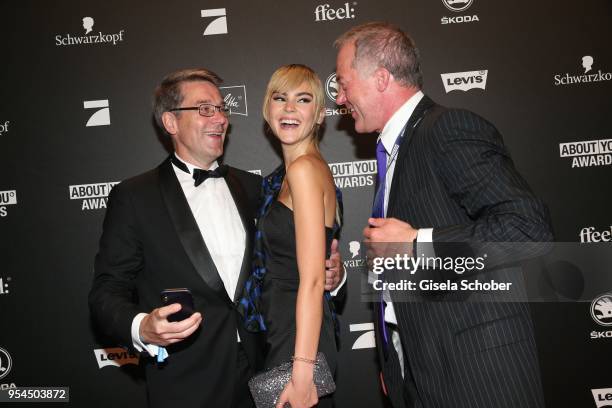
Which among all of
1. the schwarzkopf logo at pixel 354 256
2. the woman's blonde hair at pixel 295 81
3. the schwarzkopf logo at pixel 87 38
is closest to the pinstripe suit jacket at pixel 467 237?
the woman's blonde hair at pixel 295 81

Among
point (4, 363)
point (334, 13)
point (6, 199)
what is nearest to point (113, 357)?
point (4, 363)

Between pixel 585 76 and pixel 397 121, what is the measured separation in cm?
232

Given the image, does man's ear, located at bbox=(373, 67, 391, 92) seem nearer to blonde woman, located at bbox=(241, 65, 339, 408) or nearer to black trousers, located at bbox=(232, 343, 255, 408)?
blonde woman, located at bbox=(241, 65, 339, 408)

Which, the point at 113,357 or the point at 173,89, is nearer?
the point at 173,89

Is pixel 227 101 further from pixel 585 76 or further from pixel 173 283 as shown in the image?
pixel 585 76

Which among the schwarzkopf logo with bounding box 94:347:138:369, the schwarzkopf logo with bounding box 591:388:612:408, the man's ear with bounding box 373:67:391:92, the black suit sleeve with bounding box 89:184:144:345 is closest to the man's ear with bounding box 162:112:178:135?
the black suit sleeve with bounding box 89:184:144:345

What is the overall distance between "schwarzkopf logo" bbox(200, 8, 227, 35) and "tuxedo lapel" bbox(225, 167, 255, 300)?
1.26 metres

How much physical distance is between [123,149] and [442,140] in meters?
2.60

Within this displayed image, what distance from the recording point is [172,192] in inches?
103

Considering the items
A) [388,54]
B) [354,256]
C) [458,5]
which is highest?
[458,5]

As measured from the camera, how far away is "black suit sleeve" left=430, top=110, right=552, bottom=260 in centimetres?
164

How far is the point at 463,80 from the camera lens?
148 inches

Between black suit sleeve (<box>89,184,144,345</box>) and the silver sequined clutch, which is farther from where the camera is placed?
black suit sleeve (<box>89,184,144,345</box>)

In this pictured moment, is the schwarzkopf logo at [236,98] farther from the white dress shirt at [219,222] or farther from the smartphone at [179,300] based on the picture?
the smartphone at [179,300]
